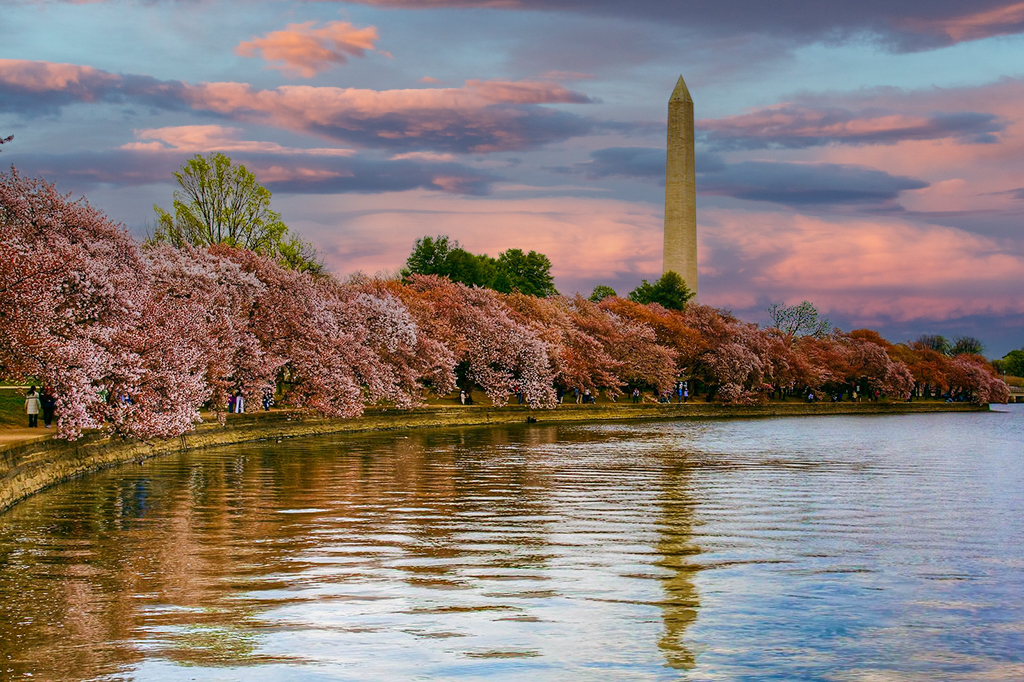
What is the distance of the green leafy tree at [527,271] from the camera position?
14225 centimetres

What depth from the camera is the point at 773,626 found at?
45.3 feet

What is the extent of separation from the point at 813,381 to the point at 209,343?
82124mm

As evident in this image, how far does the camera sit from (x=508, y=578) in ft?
54.9

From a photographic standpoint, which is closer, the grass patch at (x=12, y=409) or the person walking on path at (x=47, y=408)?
the person walking on path at (x=47, y=408)

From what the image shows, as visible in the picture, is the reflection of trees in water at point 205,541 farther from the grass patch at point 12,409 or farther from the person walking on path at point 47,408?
the grass patch at point 12,409

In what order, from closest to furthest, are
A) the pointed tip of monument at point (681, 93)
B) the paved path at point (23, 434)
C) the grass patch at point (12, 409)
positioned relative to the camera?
1. the paved path at point (23, 434)
2. the grass patch at point (12, 409)
3. the pointed tip of monument at point (681, 93)

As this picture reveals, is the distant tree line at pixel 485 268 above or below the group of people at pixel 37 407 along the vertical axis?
above

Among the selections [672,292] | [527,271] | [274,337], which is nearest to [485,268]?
[527,271]

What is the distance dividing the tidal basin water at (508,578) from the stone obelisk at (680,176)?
79727mm

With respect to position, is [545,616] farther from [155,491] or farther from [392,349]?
[392,349]

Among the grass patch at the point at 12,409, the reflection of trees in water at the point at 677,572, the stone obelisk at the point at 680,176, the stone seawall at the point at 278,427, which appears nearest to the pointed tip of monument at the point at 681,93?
the stone obelisk at the point at 680,176

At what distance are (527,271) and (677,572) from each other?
128 metres

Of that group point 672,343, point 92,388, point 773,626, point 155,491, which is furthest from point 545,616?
point 672,343

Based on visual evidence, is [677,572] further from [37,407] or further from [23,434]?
[37,407]
